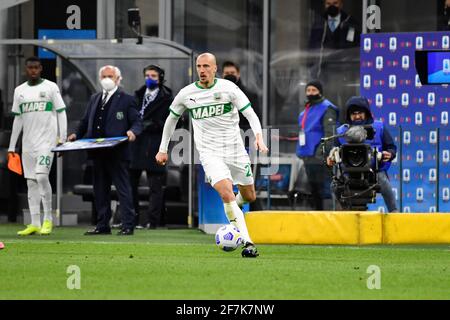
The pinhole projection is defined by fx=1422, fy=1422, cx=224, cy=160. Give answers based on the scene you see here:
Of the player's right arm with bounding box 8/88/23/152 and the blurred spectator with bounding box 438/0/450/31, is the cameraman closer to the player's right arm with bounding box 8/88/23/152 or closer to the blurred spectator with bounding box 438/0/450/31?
the blurred spectator with bounding box 438/0/450/31

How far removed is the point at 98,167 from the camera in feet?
65.2

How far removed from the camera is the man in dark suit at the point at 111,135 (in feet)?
64.8

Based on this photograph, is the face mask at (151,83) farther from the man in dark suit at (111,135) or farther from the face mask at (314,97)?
the face mask at (314,97)

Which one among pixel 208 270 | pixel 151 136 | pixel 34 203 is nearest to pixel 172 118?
pixel 208 270

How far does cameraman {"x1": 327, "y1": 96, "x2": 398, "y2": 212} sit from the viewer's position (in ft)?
62.6

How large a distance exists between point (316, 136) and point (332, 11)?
3.08m

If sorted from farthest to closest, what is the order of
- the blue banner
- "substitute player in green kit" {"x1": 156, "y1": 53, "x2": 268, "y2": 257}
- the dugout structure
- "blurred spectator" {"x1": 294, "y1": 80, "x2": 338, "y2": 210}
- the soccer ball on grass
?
the dugout structure < "blurred spectator" {"x1": 294, "y1": 80, "x2": 338, "y2": 210} < the blue banner < "substitute player in green kit" {"x1": 156, "y1": 53, "x2": 268, "y2": 257} < the soccer ball on grass

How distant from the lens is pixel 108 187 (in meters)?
20.0

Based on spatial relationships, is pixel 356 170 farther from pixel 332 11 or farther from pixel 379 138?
pixel 332 11

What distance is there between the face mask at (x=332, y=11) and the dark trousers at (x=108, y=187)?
5.02 metres

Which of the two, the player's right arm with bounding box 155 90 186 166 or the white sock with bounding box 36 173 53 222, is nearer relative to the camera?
the player's right arm with bounding box 155 90 186 166

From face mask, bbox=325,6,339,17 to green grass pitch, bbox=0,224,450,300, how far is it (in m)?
5.90

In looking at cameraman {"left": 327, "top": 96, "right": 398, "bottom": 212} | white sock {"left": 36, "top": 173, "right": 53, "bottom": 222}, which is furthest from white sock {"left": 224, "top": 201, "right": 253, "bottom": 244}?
white sock {"left": 36, "top": 173, "right": 53, "bottom": 222}
